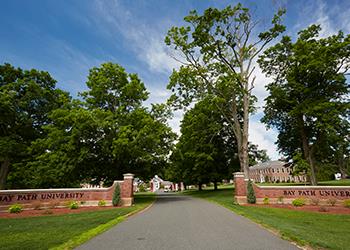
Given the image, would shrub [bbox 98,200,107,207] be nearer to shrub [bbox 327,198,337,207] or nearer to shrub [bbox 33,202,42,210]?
shrub [bbox 33,202,42,210]

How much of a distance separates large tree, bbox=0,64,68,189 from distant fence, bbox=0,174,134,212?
12525 millimetres

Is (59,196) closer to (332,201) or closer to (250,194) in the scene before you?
(250,194)

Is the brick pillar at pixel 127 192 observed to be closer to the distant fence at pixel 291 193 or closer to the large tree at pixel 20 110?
the distant fence at pixel 291 193

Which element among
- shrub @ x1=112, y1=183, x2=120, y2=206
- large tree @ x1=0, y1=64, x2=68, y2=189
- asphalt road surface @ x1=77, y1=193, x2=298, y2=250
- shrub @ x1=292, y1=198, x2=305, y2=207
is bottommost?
asphalt road surface @ x1=77, y1=193, x2=298, y2=250

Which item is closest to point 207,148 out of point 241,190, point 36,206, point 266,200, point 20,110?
point 241,190

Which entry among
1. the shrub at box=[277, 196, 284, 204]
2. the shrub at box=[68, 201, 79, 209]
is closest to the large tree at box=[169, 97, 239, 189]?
the shrub at box=[277, 196, 284, 204]

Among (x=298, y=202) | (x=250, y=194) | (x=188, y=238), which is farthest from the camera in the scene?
(x=250, y=194)

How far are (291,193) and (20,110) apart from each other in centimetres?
2981

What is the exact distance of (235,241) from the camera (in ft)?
19.5

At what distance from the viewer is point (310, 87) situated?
24.7m

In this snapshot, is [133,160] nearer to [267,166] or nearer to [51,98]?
[51,98]

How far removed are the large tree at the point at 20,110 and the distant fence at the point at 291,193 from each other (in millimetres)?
20458

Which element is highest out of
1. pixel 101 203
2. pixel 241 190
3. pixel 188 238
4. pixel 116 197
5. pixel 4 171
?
pixel 4 171

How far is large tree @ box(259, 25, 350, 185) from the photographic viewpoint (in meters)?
21.8
